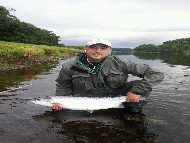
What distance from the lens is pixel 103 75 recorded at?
4.98 m

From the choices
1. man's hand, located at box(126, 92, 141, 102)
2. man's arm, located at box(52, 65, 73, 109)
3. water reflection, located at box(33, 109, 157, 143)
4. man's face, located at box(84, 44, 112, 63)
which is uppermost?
man's face, located at box(84, 44, 112, 63)

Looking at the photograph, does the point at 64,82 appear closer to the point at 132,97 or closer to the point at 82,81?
the point at 82,81

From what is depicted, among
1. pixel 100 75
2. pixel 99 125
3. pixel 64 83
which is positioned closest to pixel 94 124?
pixel 99 125

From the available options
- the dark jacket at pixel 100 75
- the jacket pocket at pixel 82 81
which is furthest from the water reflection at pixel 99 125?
the jacket pocket at pixel 82 81

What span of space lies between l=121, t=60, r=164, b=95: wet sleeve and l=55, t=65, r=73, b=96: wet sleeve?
1756mm

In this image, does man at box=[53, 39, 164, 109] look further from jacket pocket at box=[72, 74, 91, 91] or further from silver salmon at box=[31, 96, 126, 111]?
silver salmon at box=[31, 96, 126, 111]

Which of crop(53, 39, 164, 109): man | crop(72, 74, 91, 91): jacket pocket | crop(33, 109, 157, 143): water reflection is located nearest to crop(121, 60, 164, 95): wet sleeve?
crop(53, 39, 164, 109): man

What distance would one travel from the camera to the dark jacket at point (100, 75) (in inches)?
192

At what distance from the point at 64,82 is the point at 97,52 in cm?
140

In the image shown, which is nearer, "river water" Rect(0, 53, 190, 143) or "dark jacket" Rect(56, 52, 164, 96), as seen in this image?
"river water" Rect(0, 53, 190, 143)

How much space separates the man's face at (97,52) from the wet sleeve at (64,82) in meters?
0.88

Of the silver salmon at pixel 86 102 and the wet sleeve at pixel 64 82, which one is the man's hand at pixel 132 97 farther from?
the wet sleeve at pixel 64 82

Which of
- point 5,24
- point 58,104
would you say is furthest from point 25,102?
point 5,24

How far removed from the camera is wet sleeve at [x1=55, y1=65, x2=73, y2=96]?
5124 millimetres
